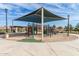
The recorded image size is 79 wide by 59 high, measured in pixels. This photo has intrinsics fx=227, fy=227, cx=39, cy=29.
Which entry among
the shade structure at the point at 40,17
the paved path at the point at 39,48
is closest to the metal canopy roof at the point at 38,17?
the shade structure at the point at 40,17

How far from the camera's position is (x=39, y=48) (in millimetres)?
5980

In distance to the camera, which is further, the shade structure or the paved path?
the shade structure

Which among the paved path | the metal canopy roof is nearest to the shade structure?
the metal canopy roof

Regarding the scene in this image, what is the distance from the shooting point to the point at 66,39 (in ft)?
20.6

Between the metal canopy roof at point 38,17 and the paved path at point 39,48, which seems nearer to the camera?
the paved path at point 39,48

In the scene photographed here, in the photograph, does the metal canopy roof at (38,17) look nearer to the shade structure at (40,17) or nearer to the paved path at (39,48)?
the shade structure at (40,17)

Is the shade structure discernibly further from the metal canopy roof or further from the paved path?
the paved path

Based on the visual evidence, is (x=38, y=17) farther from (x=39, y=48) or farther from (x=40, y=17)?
(x=39, y=48)

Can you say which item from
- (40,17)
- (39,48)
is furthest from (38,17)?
(39,48)

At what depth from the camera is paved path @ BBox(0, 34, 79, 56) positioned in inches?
231

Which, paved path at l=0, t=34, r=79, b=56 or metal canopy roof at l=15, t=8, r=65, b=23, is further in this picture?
metal canopy roof at l=15, t=8, r=65, b=23

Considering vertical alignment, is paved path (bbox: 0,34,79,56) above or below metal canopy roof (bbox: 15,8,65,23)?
below

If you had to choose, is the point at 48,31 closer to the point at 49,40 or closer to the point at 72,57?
the point at 49,40

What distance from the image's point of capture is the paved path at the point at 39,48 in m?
5.86
